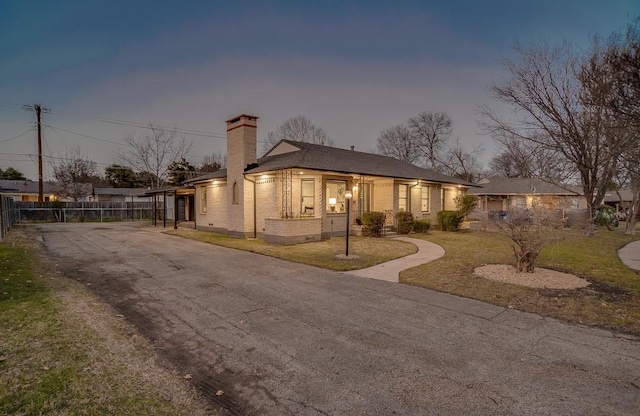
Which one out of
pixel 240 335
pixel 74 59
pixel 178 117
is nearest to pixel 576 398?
pixel 240 335

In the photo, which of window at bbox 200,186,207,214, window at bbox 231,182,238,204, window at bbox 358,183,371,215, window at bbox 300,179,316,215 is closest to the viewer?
window at bbox 300,179,316,215

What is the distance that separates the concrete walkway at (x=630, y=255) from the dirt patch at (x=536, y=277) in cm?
344

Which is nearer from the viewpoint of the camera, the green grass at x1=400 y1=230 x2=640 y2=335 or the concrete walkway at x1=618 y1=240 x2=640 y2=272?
the green grass at x1=400 y1=230 x2=640 y2=335

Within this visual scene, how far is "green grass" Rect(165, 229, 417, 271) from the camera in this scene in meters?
9.54

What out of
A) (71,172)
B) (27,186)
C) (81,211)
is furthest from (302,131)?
(27,186)

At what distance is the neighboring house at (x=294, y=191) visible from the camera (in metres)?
14.0

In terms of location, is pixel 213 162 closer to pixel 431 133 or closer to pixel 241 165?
pixel 431 133

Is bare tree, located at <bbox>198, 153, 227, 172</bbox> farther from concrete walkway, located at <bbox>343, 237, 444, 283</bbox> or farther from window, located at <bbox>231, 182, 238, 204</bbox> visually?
concrete walkway, located at <bbox>343, 237, 444, 283</bbox>

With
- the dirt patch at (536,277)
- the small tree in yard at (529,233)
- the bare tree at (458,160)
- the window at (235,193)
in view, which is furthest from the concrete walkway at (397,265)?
the bare tree at (458,160)

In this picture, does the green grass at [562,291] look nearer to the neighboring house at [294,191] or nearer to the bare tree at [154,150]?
the neighboring house at [294,191]

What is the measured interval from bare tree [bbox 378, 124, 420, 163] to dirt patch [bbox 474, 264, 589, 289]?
40759mm

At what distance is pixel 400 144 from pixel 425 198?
2943 centimetres

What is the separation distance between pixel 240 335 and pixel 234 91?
976 inches

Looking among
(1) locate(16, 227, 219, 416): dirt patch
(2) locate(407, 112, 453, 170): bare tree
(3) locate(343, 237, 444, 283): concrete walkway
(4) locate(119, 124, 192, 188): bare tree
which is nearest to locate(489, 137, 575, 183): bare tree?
(3) locate(343, 237, 444, 283): concrete walkway
